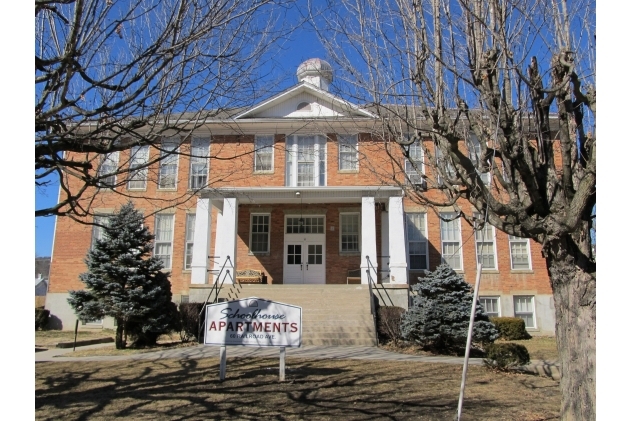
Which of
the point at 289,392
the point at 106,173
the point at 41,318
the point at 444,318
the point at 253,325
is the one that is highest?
the point at 106,173

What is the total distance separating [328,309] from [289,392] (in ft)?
26.1

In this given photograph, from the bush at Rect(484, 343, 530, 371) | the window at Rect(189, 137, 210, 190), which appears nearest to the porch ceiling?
the window at Rect(189, 137, 210, 190)

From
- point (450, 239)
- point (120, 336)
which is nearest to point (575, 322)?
point (120, 336)

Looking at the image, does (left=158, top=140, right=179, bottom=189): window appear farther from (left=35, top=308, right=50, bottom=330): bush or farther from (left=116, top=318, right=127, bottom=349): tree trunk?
(left=35, top=308, right=50, bottom=330): bush

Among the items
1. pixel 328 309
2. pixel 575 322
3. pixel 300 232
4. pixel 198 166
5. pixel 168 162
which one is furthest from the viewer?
pixel 198 166

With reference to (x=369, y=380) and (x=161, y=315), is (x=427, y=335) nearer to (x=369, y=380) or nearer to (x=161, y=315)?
(x=369, y=380)

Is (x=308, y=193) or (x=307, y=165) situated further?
(x=307, y=165)

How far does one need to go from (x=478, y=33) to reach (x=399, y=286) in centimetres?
1157

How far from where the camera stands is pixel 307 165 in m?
21.3

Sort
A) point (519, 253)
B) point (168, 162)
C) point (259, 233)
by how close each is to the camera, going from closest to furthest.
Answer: point (168, 162), point (519, 253), point (259, 233)

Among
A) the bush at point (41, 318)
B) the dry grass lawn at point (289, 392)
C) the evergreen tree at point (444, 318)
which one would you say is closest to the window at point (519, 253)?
the evergreen tree at point (444, 318)

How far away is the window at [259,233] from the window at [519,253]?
34.5 feet

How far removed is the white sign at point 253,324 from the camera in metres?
8.65

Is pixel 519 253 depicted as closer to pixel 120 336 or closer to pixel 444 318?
pixel 444 318
